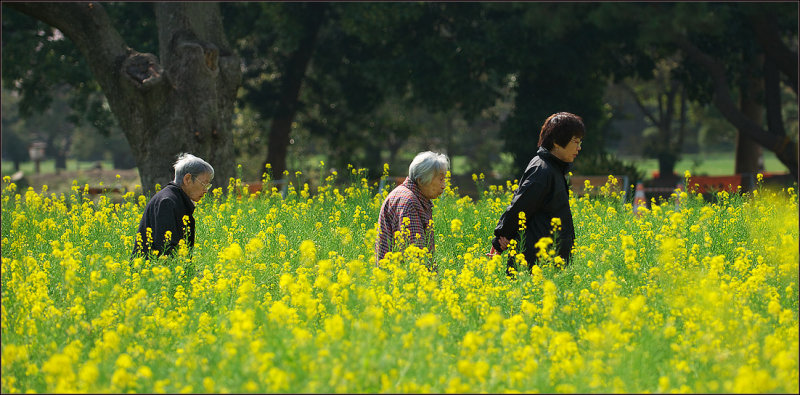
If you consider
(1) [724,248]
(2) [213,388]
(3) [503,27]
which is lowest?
(2) [213,388]

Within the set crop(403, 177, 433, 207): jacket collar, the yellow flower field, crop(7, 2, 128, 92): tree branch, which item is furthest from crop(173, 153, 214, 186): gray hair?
crop(7, 2, 128, 92): tree branch

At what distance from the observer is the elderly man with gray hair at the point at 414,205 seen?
18.2ft

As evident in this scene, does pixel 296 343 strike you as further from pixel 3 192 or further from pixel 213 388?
pixel 3 192

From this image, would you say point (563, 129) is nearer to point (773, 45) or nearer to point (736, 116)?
point (736, 116)

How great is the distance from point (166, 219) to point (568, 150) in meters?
2.86

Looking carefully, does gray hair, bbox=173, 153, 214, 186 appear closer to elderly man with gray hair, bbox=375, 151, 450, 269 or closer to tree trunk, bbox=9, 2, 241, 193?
elderly man with gray hair, bbox=375, 151, 450, 269

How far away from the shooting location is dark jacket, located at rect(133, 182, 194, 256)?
611 cm

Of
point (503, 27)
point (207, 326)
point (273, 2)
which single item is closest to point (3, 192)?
point (207, 326)

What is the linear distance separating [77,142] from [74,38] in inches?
2134

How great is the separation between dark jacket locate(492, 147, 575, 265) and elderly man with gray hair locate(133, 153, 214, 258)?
2.15 m

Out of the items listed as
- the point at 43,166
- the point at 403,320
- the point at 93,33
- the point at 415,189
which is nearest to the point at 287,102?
the point at 93,33

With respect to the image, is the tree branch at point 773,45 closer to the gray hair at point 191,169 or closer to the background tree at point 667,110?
the background tree at point 667,110

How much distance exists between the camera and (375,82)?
2092 centimetres

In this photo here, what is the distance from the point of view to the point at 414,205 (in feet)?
18.6
